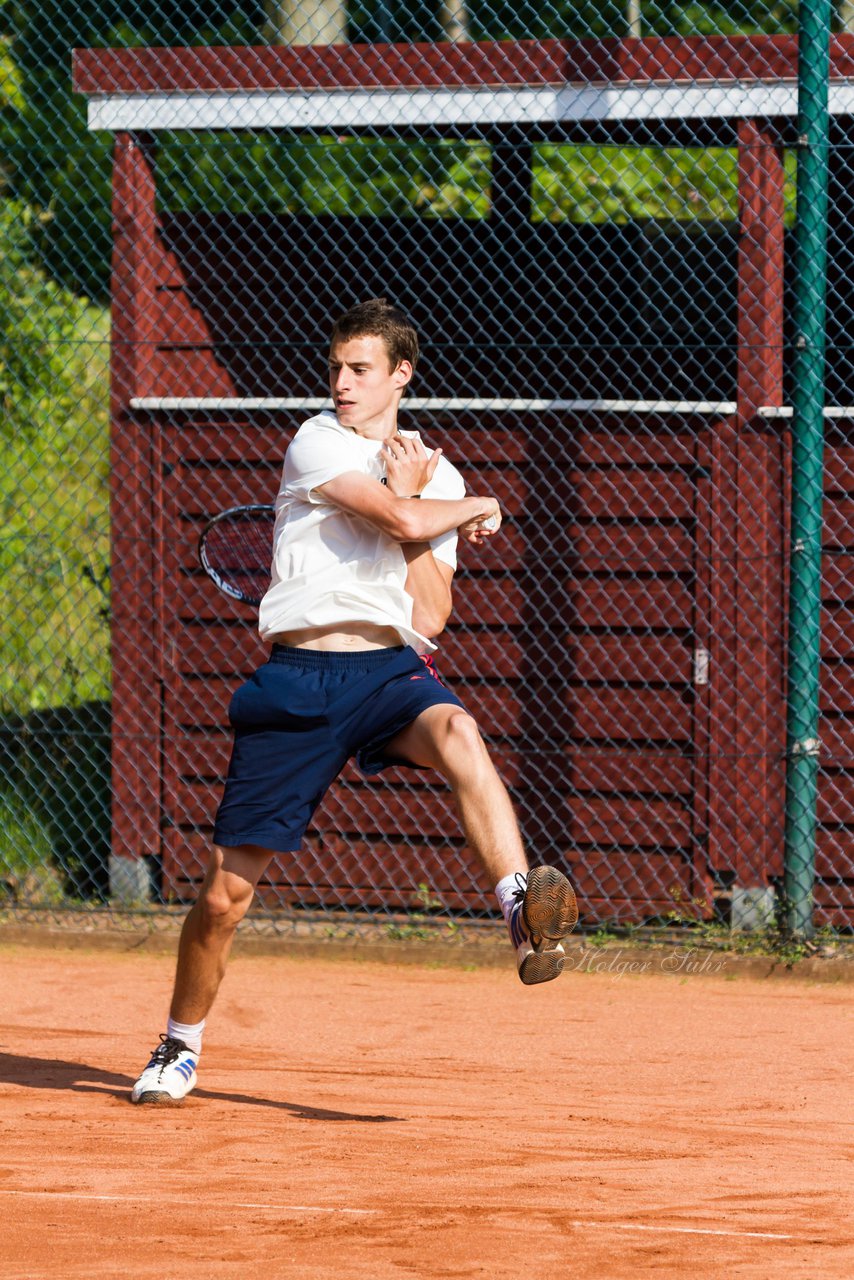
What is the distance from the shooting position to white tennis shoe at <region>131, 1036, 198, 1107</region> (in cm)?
495

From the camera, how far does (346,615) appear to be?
4637 millimetres

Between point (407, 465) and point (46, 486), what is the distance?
22.4 ft

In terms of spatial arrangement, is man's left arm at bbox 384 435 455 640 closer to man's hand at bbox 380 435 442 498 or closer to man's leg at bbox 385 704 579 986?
man's hand at bbox 380 435 442 498

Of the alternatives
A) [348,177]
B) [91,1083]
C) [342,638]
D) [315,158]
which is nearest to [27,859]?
[91,1083]

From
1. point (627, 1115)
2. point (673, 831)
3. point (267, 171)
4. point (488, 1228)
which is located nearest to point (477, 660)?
point (673, 831)

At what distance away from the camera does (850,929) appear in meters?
7.44

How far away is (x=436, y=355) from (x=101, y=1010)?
4.33 m

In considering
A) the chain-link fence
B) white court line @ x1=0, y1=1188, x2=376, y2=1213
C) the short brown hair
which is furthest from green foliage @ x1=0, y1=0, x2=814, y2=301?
white court line @ x1=0, y1=1188, x2=376, y2=1213

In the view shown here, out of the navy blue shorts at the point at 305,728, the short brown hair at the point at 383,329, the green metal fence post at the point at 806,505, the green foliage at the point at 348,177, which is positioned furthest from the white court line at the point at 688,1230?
the green foliage at the point at 348,177

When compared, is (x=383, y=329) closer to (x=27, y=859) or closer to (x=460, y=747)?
(x=460, y=747)

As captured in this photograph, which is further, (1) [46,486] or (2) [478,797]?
(1) [46,486]

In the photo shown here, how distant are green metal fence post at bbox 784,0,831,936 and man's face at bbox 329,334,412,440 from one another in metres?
2.73

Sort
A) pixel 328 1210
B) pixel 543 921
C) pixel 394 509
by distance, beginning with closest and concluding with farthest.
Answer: pixel 328 1210 < pixel 543 921 < pixel 394 509

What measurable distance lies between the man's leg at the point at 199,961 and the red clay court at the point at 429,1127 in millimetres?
103
